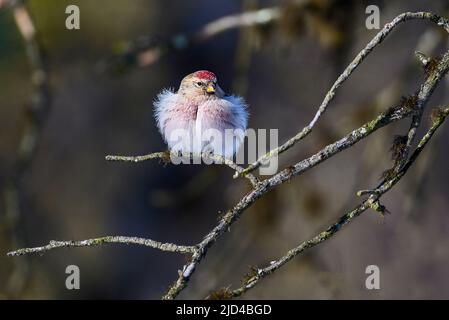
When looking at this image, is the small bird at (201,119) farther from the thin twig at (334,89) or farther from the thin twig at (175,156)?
the thin twig at (334,89)

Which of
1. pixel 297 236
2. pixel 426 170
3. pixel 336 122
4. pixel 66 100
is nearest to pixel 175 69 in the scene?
pixel 66 100

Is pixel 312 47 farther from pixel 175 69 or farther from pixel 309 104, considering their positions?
pixel 175 69

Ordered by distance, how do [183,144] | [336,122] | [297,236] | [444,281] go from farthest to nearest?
[297,236] → [444,281] → [336,122] → [183,144]

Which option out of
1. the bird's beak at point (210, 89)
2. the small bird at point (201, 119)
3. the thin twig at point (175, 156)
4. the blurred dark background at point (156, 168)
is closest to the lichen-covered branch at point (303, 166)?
the thin twig at point (175, 156)

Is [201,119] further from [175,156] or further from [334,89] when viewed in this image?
[334,89]

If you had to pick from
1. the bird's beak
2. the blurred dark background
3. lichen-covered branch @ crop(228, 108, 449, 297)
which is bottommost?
lichen-covered branch @ crop(228, 108, 449, 297)

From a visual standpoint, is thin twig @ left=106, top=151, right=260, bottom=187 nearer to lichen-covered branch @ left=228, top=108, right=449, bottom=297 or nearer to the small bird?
lichen-covered branch @ left=228, top=108, right=449, bottom=297

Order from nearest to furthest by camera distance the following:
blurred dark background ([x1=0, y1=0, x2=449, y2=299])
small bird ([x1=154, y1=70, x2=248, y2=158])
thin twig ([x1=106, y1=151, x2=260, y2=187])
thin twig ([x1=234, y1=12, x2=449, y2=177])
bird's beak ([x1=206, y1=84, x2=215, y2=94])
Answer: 1. thin twig ([x1=234, y1=12, x2=449, y2=177])
2. thin twig ([x1=106, y1=151, x2=260, y2=187])
3. small bird ([x1=154, y1=70, x2=248, y2=158])
4. bird's beak ([x1=206, y1=84, x2=215, y2=94])
5. blurred dark background ([x1=0, y1=0, x2=449, y2=299])

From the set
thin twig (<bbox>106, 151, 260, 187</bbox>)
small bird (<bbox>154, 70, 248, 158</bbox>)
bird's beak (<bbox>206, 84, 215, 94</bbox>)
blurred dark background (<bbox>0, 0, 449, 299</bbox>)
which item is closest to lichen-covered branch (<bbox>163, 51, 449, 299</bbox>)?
thin twig (<bbox>106, 151, 260, 187</bbox>)

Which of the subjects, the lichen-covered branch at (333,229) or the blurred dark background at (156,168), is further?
the blurred dark background at (156,168)
